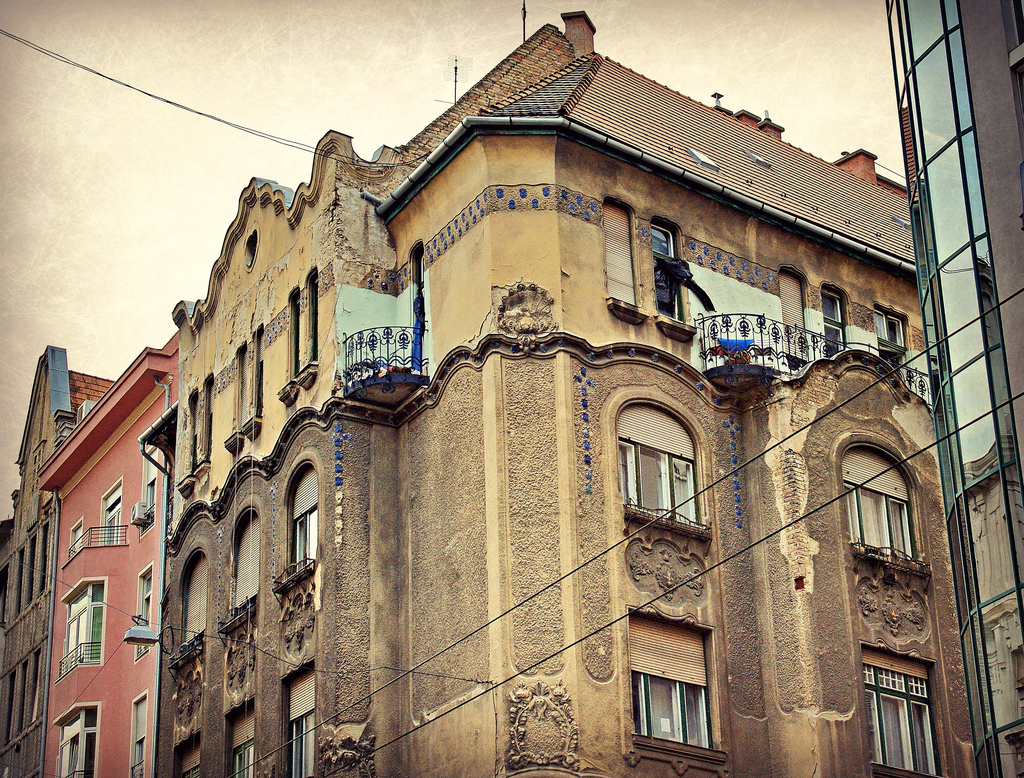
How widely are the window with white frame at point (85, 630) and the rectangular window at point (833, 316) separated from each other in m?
17.6

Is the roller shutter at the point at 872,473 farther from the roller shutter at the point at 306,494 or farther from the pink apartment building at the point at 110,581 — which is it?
the pink apartment building at the point at 110,581

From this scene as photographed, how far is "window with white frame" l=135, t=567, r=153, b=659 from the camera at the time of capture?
3603cm

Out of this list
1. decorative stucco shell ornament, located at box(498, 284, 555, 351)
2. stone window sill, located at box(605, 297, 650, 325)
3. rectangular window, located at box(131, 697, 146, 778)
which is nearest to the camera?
decorative stucco shell ornament, located at box(498, 284, 555, 351)

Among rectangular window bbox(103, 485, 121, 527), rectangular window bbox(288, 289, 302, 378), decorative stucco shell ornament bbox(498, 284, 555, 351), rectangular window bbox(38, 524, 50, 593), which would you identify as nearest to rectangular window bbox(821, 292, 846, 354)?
decorative stucco shell ornament bbox(498, 284, 555, 351)

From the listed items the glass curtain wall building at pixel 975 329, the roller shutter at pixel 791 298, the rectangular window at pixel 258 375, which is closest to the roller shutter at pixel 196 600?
the rectangular window at pixel 258 375

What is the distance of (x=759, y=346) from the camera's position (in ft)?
93.0

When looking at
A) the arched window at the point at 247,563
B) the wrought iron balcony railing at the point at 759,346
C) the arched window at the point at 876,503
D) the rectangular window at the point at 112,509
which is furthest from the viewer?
the rectangular window at the point at 112,509

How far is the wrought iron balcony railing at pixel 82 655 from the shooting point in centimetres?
3753

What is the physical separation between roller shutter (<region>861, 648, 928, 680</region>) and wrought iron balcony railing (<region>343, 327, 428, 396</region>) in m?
8.46

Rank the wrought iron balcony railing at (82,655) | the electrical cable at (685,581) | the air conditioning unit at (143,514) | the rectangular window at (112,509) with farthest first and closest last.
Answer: the rectangular window at (112,509) → the wrought iron balcony railing at (82,655) → the air conditioning unit at (143,514) → the electrical cable at (685,581)

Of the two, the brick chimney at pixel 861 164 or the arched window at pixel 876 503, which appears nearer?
the arched window at pixel 876 503

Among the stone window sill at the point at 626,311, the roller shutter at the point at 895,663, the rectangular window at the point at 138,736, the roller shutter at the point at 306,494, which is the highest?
the stone window sill at the point at 626,311

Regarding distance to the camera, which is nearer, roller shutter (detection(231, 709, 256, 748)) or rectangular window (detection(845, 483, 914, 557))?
rectangular window (detection(845, 483, 914, 557))

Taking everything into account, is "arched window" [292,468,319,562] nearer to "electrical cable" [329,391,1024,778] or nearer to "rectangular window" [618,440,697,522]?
"electrical cable" [329,391,1024,778]
